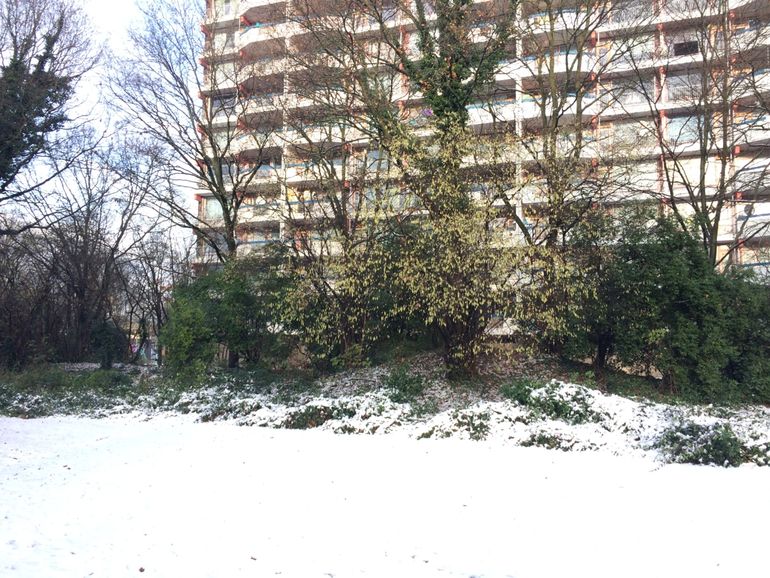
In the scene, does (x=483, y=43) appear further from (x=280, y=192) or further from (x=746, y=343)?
(x=746, y=343)

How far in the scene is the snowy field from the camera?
4383mm

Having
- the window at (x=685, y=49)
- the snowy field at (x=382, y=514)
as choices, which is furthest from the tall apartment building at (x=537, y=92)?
the snowy field at (x=382, y=514)

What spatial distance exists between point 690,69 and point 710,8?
6.70 ft

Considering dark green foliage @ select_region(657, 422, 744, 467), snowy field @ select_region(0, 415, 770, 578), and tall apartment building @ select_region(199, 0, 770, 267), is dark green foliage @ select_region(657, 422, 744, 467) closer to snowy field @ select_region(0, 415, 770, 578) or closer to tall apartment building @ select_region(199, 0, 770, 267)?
snowy field @ select_region(0, 415, 770, 578)

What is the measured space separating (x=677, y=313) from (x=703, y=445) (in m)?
5.91

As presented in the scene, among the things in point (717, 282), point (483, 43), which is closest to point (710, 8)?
point (483, 43)

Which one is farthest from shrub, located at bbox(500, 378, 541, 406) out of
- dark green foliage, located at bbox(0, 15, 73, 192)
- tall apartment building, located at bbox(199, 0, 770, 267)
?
dark green foliage, located at bbox(0, 15, 73, 192)

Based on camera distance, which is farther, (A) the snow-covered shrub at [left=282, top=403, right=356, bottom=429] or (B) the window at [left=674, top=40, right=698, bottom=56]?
(B) the window at [left=674, top=40, right=698, bottom=56]

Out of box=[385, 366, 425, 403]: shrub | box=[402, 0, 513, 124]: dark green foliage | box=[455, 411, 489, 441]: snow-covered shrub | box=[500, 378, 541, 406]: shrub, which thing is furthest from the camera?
box=[402, 0, 513, 124]: dark green foliage

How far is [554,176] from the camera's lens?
11797 millimetres

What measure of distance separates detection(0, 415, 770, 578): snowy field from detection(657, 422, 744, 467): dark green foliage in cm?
23

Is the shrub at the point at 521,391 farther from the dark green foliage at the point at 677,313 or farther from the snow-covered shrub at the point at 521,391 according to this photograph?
the dark green foliage at the point at 677,313

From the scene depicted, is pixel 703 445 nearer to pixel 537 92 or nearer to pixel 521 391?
pixel 521 391

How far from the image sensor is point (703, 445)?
24.0 ft
